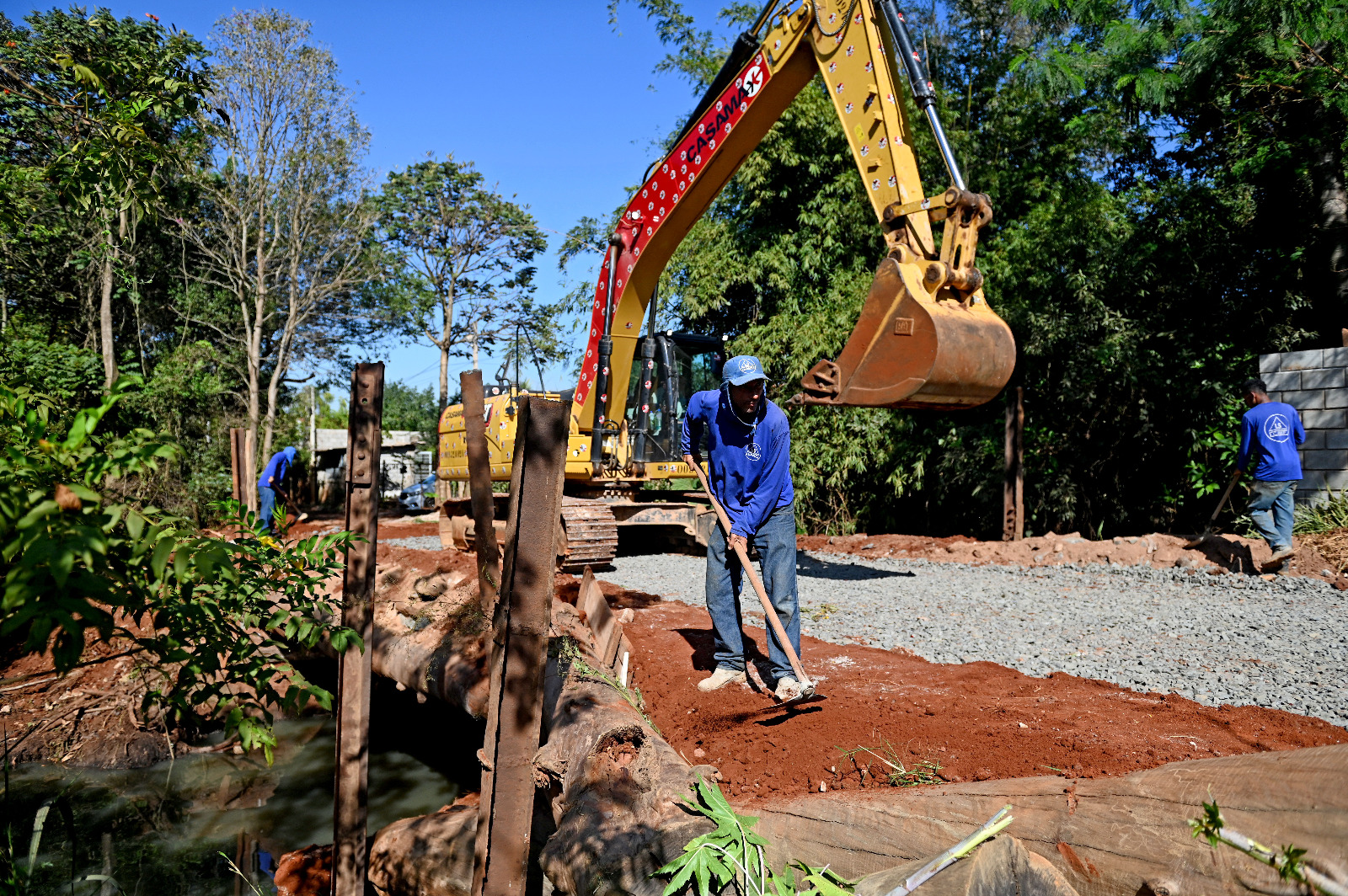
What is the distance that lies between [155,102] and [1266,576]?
29.9 feet

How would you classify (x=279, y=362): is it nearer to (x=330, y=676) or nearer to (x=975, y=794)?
(x=330, y=676)

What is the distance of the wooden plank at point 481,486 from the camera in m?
4.55

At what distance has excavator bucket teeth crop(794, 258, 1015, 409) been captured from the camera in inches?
216

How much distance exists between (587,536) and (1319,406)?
317 inches

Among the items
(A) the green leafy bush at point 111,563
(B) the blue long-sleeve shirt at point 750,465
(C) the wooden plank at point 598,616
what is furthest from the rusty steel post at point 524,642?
(C) the wooden plank at point 598,616

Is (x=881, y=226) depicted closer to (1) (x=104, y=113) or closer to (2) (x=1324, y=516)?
(1) (x=104, y=113)

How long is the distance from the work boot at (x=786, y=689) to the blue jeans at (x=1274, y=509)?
243 inches

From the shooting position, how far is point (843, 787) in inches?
126

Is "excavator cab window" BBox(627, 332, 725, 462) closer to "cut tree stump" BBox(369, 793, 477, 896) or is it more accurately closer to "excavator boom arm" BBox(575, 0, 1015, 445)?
"excavator boom arm" BBox(575, 0, 1015, 445)

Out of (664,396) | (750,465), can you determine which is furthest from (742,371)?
(664,396)

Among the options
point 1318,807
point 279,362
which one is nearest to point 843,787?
point 1318,807

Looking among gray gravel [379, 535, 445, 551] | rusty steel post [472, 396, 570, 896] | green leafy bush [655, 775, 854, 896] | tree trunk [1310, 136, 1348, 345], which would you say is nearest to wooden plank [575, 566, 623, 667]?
rusty steel post [472, 396, 570, 896]

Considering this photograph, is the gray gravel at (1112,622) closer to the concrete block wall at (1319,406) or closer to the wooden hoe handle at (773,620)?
the wooden hoe handle at (773,620)

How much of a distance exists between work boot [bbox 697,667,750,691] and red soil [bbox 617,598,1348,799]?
0.17 ft
